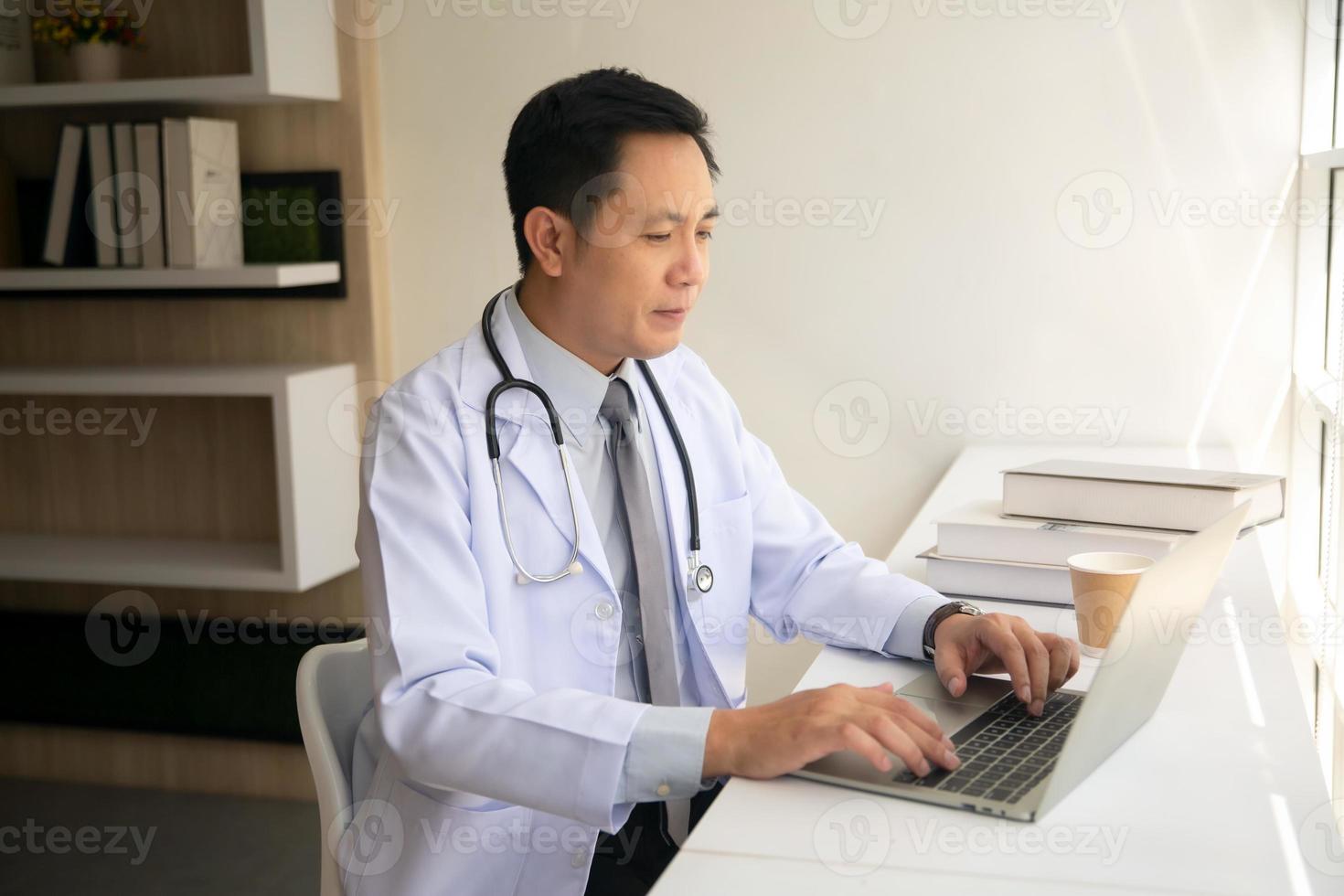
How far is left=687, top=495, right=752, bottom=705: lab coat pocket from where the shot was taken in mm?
1467

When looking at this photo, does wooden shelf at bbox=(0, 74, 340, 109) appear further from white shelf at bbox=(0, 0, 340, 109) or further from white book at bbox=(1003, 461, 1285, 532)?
white book at bbox=(1003, 461, 1285, 532)

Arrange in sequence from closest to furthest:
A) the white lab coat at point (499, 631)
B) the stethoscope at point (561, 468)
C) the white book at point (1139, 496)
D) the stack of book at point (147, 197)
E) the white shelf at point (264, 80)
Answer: the white lab coat at point (499, 631) < the stethoscope at point (561, 468) < the white book at point (1139, 496) < the white shelf at point (264, 80) < the stack of book at point (147, 197)

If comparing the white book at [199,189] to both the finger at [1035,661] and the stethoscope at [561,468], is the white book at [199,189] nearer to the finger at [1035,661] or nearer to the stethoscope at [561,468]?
the stethoscope at [561,468]

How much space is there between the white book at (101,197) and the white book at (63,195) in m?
0.03

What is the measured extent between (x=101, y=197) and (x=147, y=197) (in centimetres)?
12

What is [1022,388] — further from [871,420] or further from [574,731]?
[574,731]

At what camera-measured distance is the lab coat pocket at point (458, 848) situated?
48.5 inches

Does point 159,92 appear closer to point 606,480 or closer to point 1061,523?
point 606,480

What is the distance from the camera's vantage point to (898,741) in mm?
992

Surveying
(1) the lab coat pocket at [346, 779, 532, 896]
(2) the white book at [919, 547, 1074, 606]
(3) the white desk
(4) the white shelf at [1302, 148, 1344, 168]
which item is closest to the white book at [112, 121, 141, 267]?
(1) the lab coat pocket at [346, 779, 532, 896]

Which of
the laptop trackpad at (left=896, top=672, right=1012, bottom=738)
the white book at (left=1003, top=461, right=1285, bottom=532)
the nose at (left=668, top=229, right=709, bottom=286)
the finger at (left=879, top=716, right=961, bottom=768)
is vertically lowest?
the laptop trackpad at (left=896, top=672, right=1012, bottom=738)

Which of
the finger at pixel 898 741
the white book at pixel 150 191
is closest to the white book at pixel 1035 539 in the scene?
the finger at pixel 898 741

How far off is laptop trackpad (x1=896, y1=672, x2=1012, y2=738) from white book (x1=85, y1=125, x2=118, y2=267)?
2051 millimetres

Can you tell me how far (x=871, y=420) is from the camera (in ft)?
7.93
